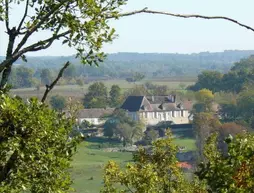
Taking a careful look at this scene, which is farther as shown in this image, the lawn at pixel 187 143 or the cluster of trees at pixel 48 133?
the lawn at pixel 187 143

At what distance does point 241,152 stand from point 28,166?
2121mm

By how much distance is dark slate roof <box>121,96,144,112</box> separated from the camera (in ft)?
449

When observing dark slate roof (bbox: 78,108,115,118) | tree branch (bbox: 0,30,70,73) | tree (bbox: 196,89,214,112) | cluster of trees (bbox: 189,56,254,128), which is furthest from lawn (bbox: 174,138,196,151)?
tree branch (bbox: 0,30,70,73)

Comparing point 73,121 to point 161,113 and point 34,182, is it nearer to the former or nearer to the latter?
point 34,182

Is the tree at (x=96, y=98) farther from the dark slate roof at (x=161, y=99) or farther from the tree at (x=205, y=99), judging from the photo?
the tree at (x=205, y=99)

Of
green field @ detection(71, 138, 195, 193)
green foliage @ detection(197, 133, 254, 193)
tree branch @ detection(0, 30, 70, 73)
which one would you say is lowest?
green field @ detection(71, 138, 195, 193)

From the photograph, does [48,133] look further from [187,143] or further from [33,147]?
[187,143]

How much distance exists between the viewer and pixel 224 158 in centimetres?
724

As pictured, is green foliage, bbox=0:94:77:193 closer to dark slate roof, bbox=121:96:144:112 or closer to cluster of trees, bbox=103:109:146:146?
cluster of trees, bbox=103:109:146:146

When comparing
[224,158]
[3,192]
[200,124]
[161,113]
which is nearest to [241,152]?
[224,158]

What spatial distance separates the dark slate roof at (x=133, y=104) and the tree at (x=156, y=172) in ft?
395

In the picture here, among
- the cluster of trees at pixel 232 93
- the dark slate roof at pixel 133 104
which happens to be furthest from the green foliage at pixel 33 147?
the dark slate roof at pixel 133 104

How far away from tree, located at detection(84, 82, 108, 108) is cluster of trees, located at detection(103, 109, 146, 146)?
66.8 ft

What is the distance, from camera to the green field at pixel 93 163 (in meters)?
69.2
